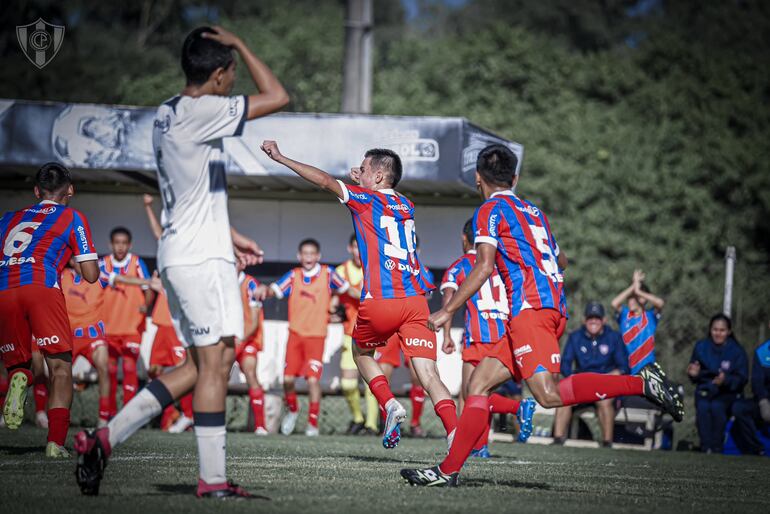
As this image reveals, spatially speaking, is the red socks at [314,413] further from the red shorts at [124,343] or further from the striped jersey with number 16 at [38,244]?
the striped jersey with number 16 at [38,244]

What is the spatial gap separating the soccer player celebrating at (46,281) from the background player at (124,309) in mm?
5427

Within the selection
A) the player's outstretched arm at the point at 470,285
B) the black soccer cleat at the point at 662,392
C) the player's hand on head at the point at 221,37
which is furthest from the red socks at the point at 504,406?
the player's hand on head at the point at 221,37

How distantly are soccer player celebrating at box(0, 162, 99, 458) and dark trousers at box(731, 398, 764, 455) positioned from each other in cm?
856

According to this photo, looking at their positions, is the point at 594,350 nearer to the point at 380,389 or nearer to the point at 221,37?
the point at 380,389

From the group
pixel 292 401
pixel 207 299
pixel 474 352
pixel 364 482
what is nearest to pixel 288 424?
pixel 292 401

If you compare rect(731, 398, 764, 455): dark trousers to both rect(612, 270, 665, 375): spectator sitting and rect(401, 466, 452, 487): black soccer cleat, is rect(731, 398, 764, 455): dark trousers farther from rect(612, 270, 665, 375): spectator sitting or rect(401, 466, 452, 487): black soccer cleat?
rect(401, 466, 452, 487): black soccer cleat

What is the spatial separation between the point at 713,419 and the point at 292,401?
540cm

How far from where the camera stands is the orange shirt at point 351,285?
13.7m

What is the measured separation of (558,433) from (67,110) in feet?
24.9

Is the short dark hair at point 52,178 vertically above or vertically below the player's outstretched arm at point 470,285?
above

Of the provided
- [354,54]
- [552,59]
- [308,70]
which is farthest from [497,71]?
[354,54]

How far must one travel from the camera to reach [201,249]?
5.24m

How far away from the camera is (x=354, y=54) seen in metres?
18.7

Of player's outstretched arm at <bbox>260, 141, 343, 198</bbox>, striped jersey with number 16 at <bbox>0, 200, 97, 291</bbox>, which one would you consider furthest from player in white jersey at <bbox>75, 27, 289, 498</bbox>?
striped jersey with number 16 at <bbox>0, 200, 97, 291</bbox>
